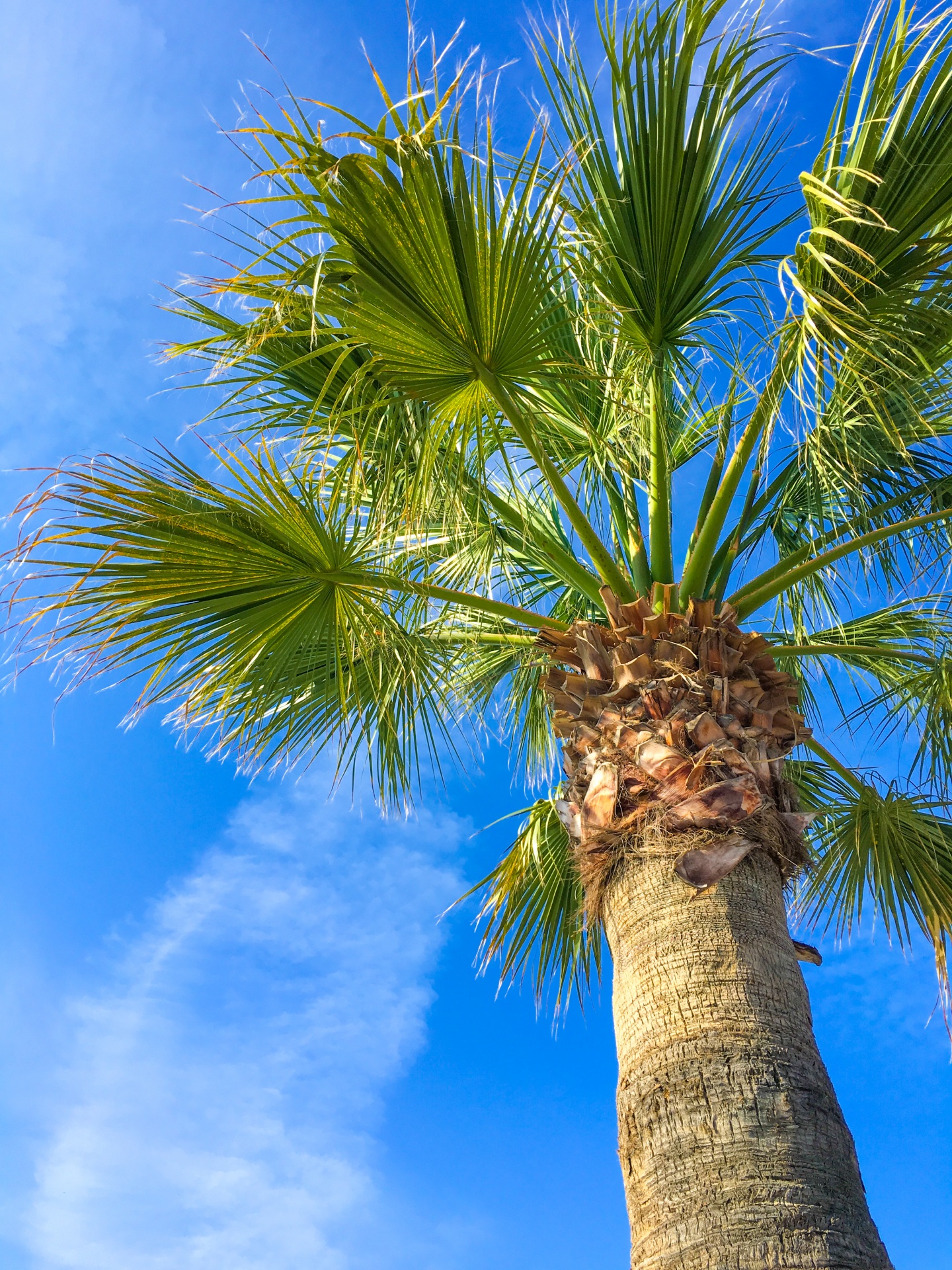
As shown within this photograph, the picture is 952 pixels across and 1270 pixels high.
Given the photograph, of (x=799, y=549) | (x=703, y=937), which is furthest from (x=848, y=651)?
(x=703, y=937)

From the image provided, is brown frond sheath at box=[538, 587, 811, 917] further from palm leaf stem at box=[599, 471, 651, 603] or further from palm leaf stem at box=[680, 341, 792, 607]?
palm leaf stem at box=[599, 471, 651, 603]

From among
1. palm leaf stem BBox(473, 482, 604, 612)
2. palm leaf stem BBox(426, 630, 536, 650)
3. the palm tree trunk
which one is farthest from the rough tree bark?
palm leaf stem BBox(426, 630, 536, 650)

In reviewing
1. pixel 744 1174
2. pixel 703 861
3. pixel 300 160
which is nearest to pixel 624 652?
pixel 703 861

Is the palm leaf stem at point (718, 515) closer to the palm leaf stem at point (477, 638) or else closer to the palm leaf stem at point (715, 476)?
the palm leaf stem at point (715, 476)

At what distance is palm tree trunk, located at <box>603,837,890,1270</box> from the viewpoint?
257 cm

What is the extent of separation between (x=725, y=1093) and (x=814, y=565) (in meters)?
2.10

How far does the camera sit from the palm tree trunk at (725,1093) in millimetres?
2574

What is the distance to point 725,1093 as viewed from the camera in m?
2.79

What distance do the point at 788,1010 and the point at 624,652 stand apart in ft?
4.36

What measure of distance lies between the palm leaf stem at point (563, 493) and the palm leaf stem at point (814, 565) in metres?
0.47

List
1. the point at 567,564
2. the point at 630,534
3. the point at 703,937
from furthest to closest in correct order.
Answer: the point at 630,534 < the point at 567,564 < the point at 703,937

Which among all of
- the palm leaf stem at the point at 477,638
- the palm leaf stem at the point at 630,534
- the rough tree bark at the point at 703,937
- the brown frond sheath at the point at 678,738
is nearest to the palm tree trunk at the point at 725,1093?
the rough tree bark at the point at 703,937

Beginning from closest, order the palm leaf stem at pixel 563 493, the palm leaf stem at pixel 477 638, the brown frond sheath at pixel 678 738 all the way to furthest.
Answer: the brown frond sheath at pixel 678 738, the palm leaf stem at pixel 563 493, the palm leaf stem at pixel 477 638

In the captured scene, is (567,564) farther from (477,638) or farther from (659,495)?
(477,638)
